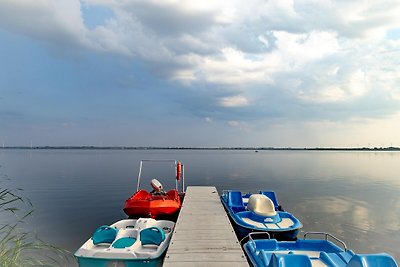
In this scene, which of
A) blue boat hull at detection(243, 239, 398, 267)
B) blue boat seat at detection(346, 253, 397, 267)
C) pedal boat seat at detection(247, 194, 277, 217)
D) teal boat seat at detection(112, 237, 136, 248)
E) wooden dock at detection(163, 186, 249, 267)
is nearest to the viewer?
blue boat seat at detection(346, 253, 397, 267)

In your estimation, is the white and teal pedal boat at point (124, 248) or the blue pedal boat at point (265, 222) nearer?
the white and teal pedal boat at point (124, 248)

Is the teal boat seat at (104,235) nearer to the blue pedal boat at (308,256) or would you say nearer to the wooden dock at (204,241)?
the wooden dock at (204,241)

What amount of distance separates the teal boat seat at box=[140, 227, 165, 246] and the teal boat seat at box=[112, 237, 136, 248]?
333 millimetres

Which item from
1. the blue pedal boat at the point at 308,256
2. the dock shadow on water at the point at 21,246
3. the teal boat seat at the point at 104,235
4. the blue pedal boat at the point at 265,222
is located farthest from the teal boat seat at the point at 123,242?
the blue pedal boat at the point at 265,222

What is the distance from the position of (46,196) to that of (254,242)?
19.5 metres

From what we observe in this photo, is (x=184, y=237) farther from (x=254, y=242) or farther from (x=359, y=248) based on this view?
(x=359, y=248)

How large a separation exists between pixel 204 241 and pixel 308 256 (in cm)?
282

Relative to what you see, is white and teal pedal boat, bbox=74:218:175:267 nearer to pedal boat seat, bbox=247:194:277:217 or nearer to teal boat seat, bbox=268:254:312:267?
teal boat seat, bbox=268:254:312:267

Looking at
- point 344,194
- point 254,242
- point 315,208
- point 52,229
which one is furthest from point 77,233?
point 344,194

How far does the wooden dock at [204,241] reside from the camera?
688 centimetres

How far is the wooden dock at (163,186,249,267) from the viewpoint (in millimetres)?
6879

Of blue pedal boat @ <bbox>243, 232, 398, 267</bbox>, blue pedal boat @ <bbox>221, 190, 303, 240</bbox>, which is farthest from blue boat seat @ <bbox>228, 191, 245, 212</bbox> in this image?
blue pedal boat @ <bbox>243, 232, 398, 267</bbox>

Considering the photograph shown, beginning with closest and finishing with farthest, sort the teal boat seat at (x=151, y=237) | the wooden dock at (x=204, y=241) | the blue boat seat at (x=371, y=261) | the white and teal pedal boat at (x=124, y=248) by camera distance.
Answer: the blue boat seat at (x=371, y=261), the wooden dock at (x=204, y=241), the white and teal pedal boat at (x=124, y=248), the teal boat seat at (x=151, y=237)

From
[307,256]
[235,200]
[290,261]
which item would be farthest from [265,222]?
[290,261]
